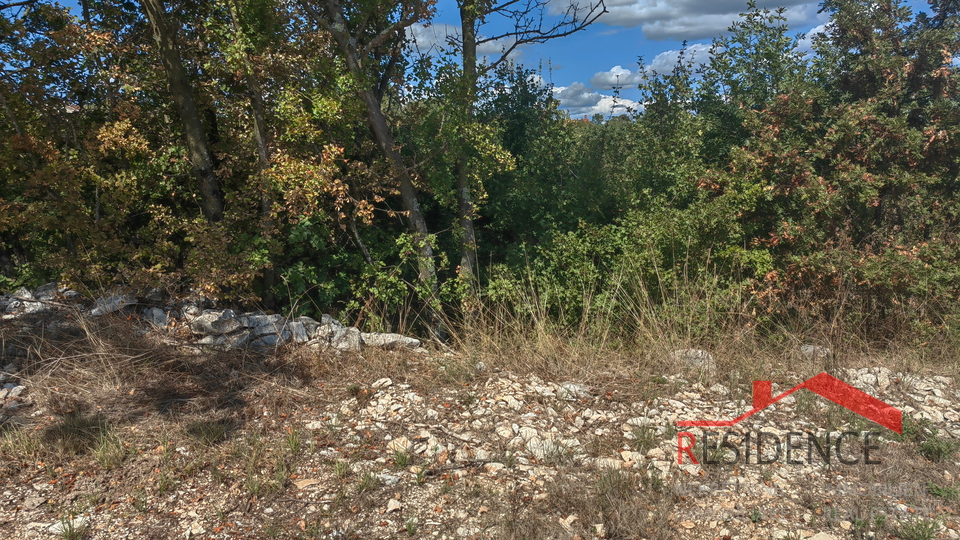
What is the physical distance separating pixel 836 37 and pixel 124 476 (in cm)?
1065

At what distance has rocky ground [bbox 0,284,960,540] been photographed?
10.4 ft

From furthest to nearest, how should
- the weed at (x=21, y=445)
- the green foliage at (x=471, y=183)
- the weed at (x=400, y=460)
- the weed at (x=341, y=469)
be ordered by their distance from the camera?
the green foliage at (x=471, y=183), the weed at (x=21, y=445), the weed at (x=400, y=460), the weed at (x=341, y=469)

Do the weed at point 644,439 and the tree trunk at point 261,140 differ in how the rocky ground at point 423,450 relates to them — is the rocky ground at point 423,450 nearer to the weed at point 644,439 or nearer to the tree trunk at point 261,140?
the weed at point 644,439

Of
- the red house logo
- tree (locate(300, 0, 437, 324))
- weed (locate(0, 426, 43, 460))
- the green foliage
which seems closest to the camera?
weed (locate(0, 426, 43, 460))

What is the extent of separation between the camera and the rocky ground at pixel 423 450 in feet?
10.4

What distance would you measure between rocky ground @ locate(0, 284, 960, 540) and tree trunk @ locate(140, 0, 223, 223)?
8.57 feet

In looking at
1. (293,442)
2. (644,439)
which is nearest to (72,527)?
(293,442)

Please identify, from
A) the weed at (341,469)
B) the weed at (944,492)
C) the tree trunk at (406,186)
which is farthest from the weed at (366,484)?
the tree trunk at (406,186)

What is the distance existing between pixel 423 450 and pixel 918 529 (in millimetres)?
2668

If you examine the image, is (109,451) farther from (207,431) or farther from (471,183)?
(471,183)

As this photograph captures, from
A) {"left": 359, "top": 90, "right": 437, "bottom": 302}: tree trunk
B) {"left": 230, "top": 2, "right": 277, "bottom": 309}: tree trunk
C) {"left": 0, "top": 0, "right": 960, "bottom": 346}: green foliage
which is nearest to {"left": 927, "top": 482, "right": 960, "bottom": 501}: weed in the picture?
{"left": 0, "top": 0, "right": 960, "bottom": 346}: green foliage
